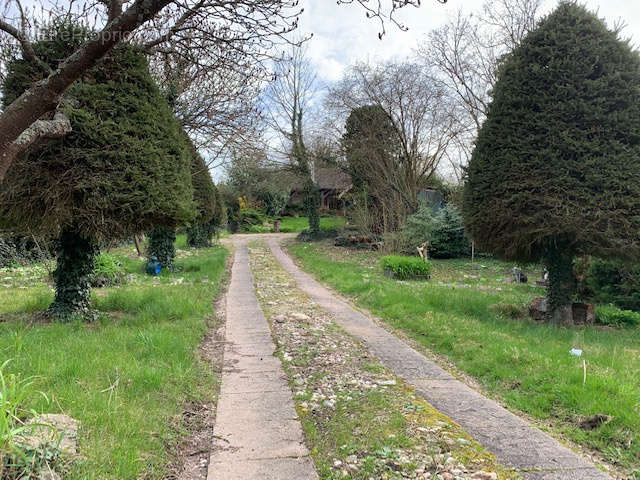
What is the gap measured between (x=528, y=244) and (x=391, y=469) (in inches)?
231

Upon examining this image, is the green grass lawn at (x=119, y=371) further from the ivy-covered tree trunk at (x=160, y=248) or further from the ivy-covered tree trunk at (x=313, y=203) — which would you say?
the ivy-covered tree trunk at (x=313, y=203)

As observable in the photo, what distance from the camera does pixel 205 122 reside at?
40.8ft

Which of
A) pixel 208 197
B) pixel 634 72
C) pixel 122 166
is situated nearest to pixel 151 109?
pixel 122 166

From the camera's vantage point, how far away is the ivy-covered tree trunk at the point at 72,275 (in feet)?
22.1

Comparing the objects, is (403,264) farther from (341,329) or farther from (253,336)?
(253,336)

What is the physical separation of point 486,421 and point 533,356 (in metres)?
1.79

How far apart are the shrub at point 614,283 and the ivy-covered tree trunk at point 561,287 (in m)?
2.31

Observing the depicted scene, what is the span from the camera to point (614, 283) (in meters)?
10.3

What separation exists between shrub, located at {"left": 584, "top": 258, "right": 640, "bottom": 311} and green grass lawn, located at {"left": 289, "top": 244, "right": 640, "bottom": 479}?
122 cm

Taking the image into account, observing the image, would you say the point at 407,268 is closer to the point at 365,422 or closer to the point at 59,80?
the point at 365,422

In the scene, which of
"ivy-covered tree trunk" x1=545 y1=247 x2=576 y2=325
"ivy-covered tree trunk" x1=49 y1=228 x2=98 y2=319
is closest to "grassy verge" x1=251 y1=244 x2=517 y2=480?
"ivy-covered tree trunk" x1=49 y1=228 x2=98 y2=319

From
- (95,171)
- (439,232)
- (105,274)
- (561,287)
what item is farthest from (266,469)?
(439,232)

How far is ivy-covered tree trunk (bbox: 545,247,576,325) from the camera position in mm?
7699

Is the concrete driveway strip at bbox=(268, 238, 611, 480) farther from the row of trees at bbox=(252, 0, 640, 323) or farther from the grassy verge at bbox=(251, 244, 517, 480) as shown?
the row of trees at bbox=(252, 0, 640, 323)
